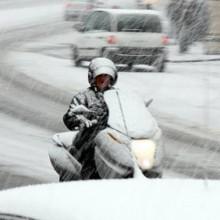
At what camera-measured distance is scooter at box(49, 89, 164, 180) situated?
651 cm

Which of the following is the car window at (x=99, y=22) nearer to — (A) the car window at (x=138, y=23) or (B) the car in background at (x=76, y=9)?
(A) the car window at (x=138, y=23)

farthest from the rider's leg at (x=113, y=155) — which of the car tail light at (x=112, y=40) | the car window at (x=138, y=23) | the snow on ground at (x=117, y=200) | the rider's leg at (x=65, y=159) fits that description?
the car window at (x=138, y=23)

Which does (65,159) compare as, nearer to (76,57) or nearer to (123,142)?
(123,142)

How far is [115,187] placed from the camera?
3848 millimetres

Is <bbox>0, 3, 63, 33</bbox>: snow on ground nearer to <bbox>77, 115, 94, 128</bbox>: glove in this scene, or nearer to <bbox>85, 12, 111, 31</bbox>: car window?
<bbox>85, 12, 111, 31</bbox>: car window

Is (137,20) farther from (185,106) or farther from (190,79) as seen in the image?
(185,106)

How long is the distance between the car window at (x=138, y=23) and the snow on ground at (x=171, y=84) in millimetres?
1298

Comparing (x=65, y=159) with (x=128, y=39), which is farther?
(x=128, y=39)

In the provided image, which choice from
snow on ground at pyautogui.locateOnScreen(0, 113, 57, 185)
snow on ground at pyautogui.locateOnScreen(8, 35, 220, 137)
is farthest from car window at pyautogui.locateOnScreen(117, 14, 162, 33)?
snow on ground at pyautogui.locateOnScreen(0, 113, 57, 185)

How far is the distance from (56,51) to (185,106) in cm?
1527

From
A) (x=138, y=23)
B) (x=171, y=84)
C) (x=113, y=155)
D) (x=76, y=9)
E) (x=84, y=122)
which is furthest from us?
(x=76, y=9)

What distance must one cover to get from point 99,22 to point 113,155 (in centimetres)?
2137

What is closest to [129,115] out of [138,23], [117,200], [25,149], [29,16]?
[117,200]

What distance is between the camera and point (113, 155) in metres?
6.46
